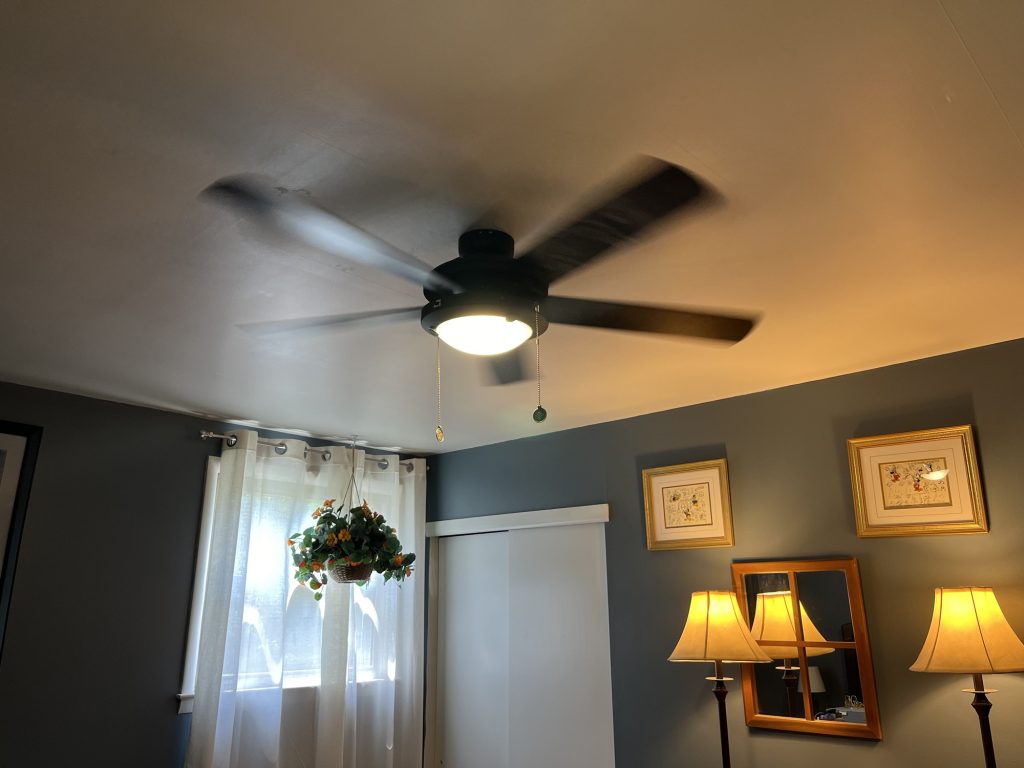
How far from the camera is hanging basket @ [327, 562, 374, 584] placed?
3426 millimetres

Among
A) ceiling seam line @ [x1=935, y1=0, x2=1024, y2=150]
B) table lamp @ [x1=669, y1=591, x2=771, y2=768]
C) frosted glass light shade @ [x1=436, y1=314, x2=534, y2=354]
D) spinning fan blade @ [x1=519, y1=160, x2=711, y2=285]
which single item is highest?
ceiling seam line @ [x1=935, y1=0, x2=1024, y2=150]

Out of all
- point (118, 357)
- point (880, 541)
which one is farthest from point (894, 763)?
point (118, 357)

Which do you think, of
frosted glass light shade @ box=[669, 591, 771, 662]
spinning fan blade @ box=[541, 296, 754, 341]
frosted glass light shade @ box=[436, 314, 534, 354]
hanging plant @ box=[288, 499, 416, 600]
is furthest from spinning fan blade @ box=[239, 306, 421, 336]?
frosted glass light shade @ box=[669, 591, 771, 662]

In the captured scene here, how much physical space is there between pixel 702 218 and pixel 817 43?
67 cm

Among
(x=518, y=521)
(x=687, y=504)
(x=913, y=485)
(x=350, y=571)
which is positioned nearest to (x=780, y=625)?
(x=687, y=504)

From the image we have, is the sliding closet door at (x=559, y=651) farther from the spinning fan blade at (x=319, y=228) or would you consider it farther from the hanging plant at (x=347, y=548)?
the spinning fan blade at (x=319, y=228)

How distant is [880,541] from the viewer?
10.6 ft

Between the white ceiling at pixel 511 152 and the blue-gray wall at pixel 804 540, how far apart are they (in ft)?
1.23

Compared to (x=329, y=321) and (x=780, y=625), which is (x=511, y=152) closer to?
(x=329, y=321)

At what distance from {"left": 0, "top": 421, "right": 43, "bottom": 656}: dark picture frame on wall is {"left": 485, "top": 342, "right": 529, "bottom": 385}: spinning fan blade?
217 cm

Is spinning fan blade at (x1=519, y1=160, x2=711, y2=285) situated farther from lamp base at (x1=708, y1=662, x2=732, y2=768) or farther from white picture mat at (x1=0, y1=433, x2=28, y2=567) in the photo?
white picture mat at (x1=0, y1=433, x2=28, y2=567)

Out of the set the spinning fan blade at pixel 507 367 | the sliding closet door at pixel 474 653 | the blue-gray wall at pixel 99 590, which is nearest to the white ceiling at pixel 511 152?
the spinning fan blade at pixel 507 367

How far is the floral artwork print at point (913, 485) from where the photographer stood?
310 cm

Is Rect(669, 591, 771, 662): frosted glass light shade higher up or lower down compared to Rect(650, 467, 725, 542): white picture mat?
→ lower down
